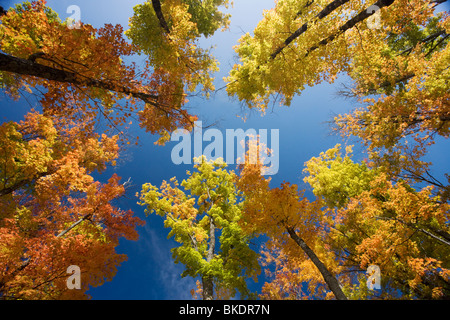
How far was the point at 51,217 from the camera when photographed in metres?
8.41

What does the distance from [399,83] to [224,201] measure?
1153 cm

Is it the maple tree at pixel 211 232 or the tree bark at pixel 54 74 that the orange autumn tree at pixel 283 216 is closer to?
the maple tree at pixel 211 232

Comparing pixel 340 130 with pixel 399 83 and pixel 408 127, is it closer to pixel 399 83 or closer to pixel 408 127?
pixel 408 127

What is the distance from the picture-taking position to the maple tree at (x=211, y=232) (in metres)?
8.62

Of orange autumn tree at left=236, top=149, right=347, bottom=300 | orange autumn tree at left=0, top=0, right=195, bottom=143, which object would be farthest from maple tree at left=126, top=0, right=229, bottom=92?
orange autumn tree at left=236, top=149, right=347, bottom=300

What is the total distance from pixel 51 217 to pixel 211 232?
25.9 feet

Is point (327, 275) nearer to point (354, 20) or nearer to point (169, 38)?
point (354, 20)

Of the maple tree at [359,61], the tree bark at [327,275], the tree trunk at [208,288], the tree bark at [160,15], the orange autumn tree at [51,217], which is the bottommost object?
the tree trunk at [208,288]

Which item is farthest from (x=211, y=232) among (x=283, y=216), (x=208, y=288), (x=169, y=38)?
(x=169, y=38)

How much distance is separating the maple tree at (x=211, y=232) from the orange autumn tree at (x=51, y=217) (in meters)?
2.94

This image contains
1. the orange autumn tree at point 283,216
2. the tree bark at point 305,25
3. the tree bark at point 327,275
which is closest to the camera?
the tree bark at point 305,25

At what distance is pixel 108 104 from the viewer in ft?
18.1

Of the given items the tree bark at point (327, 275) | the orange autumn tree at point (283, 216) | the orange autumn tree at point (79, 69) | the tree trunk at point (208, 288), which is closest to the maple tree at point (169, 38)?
the orange autumn tree at point (79, 69)
